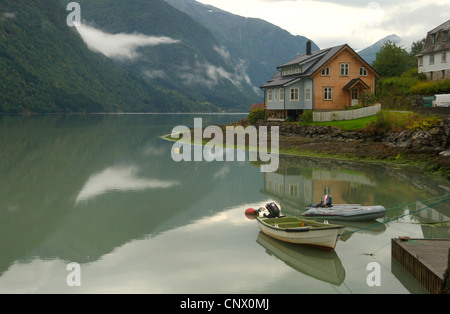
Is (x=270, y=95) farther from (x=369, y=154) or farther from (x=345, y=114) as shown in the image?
(x=369, y=154)

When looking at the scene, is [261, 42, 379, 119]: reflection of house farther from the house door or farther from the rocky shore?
the rocky shore

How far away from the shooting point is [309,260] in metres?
19.8

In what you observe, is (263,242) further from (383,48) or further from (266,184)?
(383,48)

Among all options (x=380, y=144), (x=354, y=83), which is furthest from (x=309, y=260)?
(x=354, y=83)

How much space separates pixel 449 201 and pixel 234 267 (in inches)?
693

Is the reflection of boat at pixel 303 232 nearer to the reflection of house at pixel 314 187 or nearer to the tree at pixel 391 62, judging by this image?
the reflection of house at pixel 314 187

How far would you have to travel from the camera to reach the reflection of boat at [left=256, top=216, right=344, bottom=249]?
20.0 m

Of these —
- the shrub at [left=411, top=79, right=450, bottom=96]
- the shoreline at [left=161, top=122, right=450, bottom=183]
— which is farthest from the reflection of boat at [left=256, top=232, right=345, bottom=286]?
the shrub at [left=411, top=79, right=450, bottom=96]

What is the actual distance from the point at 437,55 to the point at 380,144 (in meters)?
30.6

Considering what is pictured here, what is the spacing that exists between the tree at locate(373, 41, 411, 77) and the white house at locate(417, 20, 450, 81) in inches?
474

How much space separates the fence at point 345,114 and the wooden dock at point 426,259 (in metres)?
43.6

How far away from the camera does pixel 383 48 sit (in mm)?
92375

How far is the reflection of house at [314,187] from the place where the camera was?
3154 cm
